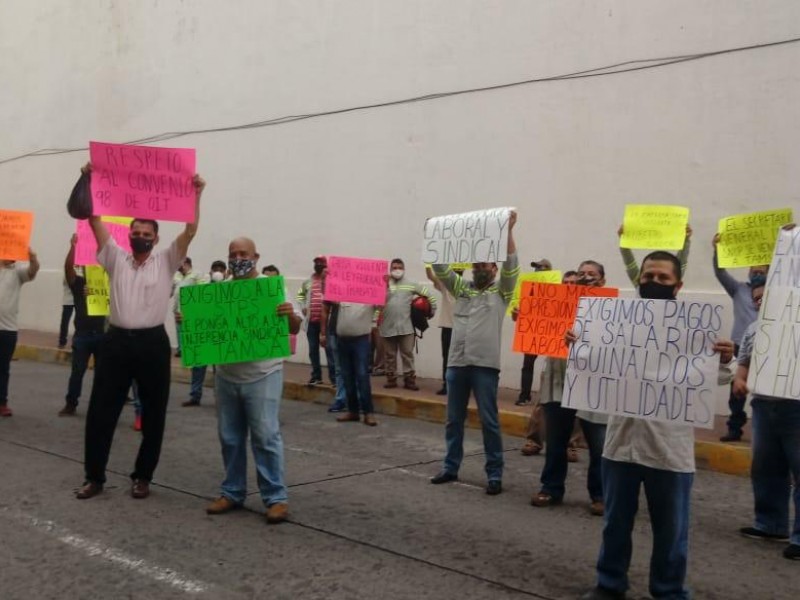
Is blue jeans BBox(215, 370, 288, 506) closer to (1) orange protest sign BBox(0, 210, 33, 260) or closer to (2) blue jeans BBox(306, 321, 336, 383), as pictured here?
(1) orange protest sign BBox(0, 210, 33, 260)

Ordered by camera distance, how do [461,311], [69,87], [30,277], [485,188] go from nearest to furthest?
[461,311], [30,277], [485,188], [69,87]

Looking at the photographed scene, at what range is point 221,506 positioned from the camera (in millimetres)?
5625

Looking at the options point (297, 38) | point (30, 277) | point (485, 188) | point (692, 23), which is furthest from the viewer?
point (297, 38)

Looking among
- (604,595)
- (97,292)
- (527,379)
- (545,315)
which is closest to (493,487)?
(545,315)

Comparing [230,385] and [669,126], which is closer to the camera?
[230,385]

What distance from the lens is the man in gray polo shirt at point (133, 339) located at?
5.74m

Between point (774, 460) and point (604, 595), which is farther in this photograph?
point (774, 460)

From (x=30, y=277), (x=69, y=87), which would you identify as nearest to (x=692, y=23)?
(x=30, y=277)

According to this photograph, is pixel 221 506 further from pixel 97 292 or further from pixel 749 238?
pixel 749 238

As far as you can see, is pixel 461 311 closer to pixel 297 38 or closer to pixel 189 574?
pixel 189 574

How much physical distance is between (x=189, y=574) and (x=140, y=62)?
53.2 feet

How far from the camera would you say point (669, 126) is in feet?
34.1

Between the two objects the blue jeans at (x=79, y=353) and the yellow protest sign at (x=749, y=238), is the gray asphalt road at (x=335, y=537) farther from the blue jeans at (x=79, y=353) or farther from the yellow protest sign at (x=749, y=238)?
the yellow protest sign at (x=749, y=238)

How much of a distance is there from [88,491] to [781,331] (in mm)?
4599
